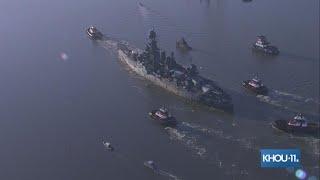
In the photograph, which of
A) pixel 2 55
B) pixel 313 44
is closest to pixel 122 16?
pixel 2 55

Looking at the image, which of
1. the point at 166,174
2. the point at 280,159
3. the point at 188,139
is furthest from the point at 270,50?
the point at 280,159

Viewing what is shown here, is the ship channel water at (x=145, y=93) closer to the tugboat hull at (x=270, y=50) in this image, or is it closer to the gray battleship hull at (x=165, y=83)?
the gray battleship hull at (x=165, y=83)

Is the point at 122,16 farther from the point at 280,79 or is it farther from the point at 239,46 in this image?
the point at 280,79

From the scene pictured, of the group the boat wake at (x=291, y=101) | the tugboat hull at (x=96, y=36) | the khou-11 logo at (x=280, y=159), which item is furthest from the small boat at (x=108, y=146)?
the tugboat hull at (x=96, y=36)

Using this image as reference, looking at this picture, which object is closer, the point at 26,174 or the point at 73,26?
the point at 26,174

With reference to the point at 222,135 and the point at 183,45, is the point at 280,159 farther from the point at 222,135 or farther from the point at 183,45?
the point at 183,45

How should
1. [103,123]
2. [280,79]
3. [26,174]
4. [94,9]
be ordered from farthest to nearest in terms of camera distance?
[94,9] < [280,79] < [103,123] < [26,174]
